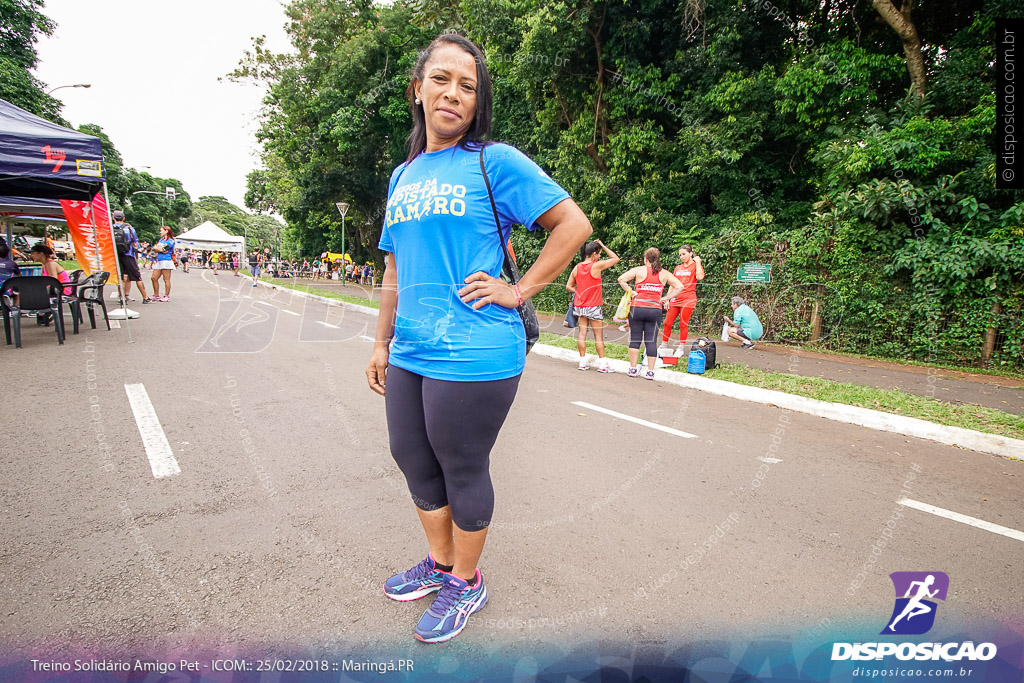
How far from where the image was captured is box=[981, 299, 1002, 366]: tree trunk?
8211 millimetres

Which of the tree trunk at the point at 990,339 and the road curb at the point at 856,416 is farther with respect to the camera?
the tree trunk at the point at 990,339

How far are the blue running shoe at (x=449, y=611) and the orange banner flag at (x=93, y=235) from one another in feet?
28.4

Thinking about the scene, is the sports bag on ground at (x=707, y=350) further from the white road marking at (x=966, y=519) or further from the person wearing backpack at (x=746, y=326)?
the white road marking at (x=966, y=519)

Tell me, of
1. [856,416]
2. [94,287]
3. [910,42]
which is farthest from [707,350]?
[94,287]

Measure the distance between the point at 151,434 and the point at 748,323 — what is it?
9.50 metres

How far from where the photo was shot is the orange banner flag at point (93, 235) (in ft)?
27.3

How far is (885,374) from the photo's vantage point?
7953 mm

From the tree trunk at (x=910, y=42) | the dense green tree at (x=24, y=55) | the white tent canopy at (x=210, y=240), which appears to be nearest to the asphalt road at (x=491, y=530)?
the tree trunk at (x=910, y=42)

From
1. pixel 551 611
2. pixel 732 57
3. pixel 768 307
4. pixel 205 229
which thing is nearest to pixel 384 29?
pixel 732 57

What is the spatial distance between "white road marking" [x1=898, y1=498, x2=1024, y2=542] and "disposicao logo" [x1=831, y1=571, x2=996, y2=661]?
2.80ft

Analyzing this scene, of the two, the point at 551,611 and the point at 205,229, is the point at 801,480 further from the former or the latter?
the point at 205,229

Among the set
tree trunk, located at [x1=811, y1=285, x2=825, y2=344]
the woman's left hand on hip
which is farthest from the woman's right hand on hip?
tree trunk, located at [x1=811, y1=285, x2=825, y2=344]

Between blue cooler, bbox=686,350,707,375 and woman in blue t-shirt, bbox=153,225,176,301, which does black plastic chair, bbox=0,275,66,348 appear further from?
blue cooler, bbox=686,350,707,375

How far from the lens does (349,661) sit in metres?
1.81
